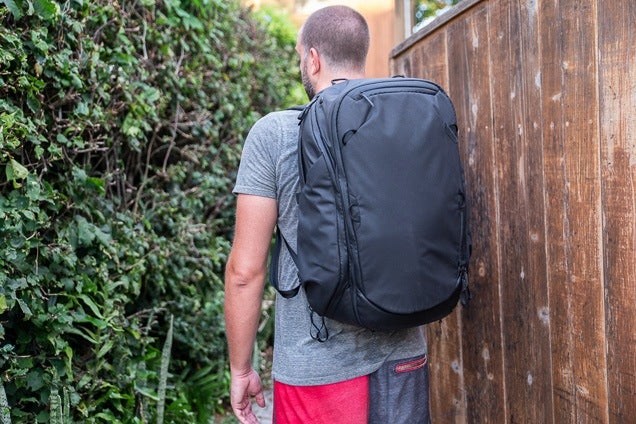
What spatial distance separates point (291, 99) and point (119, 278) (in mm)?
3382

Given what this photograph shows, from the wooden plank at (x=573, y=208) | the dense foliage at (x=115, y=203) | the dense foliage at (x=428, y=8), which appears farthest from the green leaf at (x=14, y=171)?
the dense foliage at (x=428, y=8)

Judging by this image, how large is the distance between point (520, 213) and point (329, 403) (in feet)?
2.59

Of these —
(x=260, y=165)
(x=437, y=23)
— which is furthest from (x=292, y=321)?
(x=437, y=23)

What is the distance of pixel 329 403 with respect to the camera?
194 centimetres

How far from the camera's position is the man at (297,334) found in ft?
6.36

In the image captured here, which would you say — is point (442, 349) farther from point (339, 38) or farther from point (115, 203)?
point (115, 203)

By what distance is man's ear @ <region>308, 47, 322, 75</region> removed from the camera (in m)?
2.09

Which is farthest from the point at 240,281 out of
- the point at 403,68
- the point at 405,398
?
the point at 403,68

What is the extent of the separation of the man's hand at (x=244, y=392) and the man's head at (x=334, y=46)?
0.85 meters

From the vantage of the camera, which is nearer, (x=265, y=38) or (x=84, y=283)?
(x=84, y=283)

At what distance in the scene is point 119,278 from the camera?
2.95m

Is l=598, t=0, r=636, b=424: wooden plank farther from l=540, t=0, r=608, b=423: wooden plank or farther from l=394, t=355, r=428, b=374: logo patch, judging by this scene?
l=394, t=355, r=428, b=374: logo patch

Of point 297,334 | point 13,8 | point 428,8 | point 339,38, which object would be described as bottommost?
point 297,334

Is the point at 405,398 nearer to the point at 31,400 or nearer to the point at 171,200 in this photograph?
the point at 31,400
